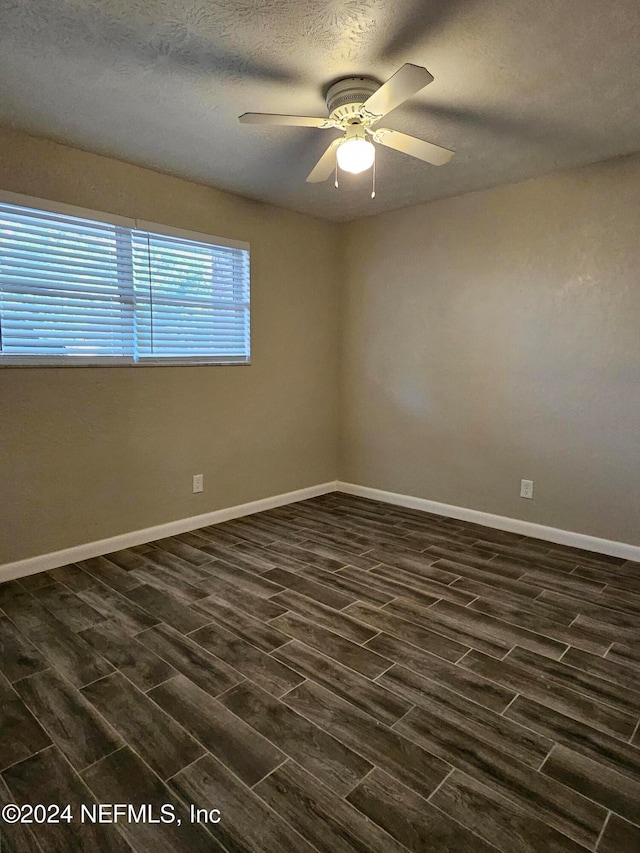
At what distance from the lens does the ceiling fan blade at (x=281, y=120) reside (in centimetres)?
207

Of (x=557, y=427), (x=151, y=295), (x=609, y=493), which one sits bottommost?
(x=609, y=493)

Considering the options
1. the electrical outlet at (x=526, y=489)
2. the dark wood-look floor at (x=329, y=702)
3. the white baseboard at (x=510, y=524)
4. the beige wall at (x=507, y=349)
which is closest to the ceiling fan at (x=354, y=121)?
the beige wall at (x=507, y=349)

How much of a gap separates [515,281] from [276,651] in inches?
113

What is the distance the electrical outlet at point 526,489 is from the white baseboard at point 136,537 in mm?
1795

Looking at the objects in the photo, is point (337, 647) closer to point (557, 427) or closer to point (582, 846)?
point (582, 846)

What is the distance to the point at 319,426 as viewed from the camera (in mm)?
4617

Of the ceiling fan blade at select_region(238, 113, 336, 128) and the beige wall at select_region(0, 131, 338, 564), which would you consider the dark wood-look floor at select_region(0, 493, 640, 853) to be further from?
the ceiling fan blade at select_region(238, 113, 336, 128)

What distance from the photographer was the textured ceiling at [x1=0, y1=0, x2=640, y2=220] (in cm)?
174

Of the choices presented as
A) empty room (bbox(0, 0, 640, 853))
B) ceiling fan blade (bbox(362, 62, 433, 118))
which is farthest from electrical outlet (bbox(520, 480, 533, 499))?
ceiling fan blade (bbox(362, 62, 433, 118))

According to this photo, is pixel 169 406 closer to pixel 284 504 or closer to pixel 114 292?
pixel 114 292

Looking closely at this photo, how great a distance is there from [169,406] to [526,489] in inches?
101

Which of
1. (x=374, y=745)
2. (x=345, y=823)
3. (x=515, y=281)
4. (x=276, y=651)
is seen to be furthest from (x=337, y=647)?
(x=515, y=281)

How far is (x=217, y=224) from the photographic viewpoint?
3627 mm

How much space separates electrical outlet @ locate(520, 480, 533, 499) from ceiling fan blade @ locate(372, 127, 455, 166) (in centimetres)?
222
